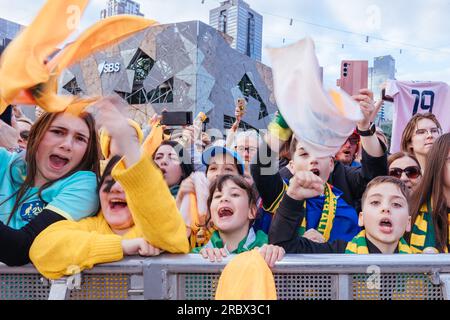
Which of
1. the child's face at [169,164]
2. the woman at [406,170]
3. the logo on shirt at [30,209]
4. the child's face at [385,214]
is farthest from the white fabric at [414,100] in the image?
the logo on shirt at [30,209]

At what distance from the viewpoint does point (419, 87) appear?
4.42m

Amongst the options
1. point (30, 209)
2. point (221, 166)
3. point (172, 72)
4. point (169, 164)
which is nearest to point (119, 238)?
point (30, 209)

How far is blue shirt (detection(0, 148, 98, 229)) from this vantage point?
179 cm

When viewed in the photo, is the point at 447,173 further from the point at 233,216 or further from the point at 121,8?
the point at 121,8

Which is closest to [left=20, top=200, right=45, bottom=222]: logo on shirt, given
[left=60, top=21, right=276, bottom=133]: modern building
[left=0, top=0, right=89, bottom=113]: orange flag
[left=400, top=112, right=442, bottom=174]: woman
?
[left=0, top=0, right=89, bottom=113]: orange flag

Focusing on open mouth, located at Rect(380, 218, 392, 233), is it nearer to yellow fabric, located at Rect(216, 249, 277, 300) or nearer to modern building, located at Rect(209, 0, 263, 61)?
yellow fabric, located at Rect(216, 249, 277, 300)

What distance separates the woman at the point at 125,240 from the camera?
5.12ft

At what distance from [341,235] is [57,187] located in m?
1.37

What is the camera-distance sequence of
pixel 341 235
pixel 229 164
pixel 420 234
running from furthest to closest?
pixel 229 164
pixel 341 235
pixel 420 234

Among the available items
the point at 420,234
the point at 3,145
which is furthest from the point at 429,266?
the point at 3,145

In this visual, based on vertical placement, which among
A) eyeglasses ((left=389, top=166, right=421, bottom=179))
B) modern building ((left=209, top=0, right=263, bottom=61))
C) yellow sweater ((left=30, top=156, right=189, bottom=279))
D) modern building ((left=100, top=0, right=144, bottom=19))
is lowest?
yellow sweater ((left=30, top=156, right=189, bottom=279))

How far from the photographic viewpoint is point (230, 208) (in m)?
2.17
